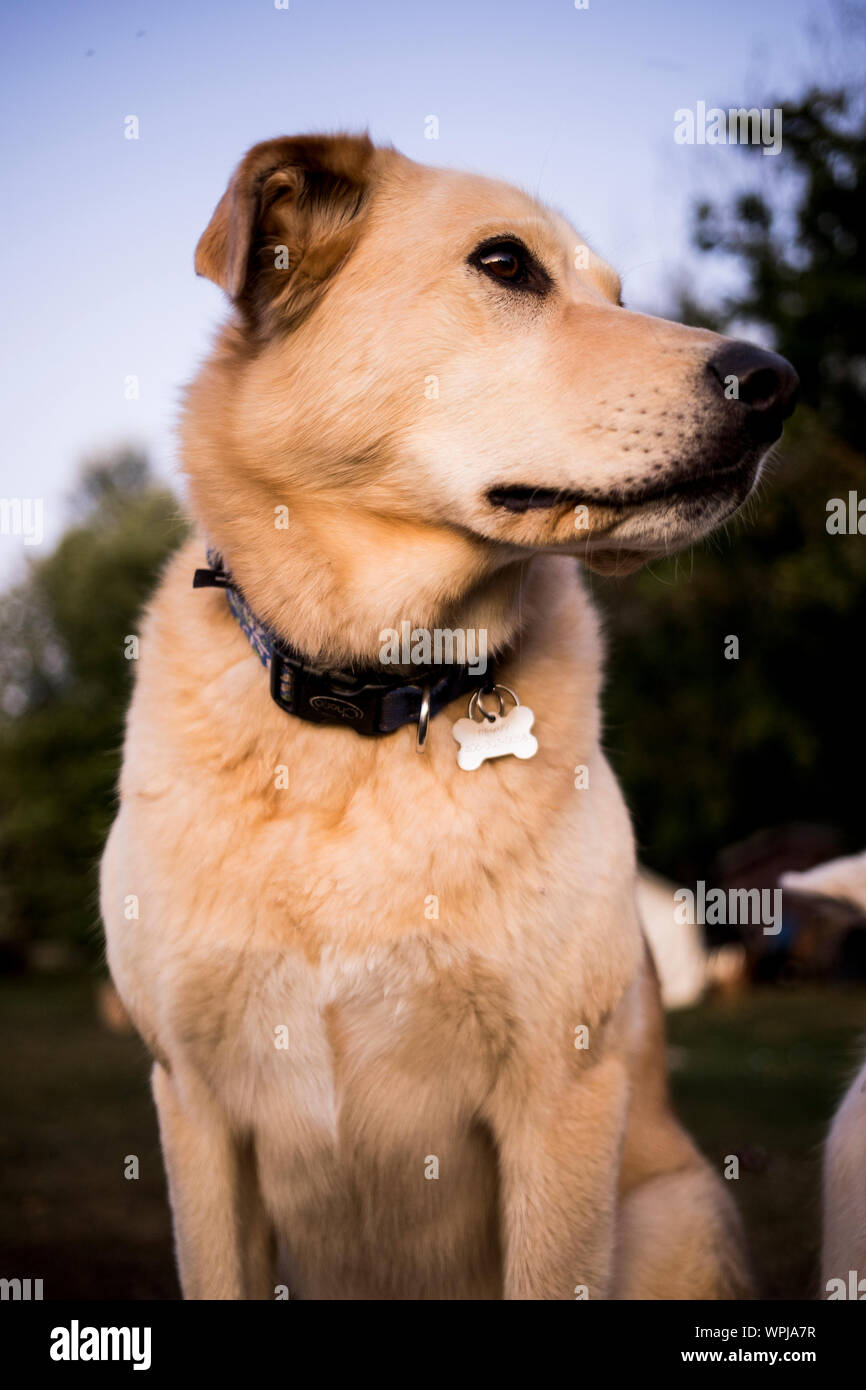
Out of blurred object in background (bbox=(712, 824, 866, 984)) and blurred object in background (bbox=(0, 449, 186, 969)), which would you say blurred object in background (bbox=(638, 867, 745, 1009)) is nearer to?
blurred object in background (bbox=(712, 824, 866, 984))

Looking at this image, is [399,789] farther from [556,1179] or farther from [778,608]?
[778,608]

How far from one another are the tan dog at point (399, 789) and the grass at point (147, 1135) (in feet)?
3.31

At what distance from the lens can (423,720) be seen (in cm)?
238

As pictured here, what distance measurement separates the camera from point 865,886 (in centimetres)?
259

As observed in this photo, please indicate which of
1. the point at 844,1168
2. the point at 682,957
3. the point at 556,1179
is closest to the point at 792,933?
the point at 682,957

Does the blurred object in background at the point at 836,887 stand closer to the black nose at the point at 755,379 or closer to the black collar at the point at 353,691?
the black collar at the point at 353,691

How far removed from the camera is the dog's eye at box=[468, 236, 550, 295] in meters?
2.40

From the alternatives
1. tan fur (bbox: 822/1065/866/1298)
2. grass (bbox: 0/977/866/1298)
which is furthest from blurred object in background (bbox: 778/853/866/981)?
grass (bbox: 0/977/866/1298)

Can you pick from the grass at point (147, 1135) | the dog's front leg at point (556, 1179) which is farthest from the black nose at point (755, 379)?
the grass at point (147, 1135)

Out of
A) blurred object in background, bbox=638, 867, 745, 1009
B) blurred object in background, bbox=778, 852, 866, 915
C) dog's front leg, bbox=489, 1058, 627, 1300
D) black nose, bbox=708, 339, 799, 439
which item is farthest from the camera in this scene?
blurred object in background, bbox=638, 867, 745, 1009
